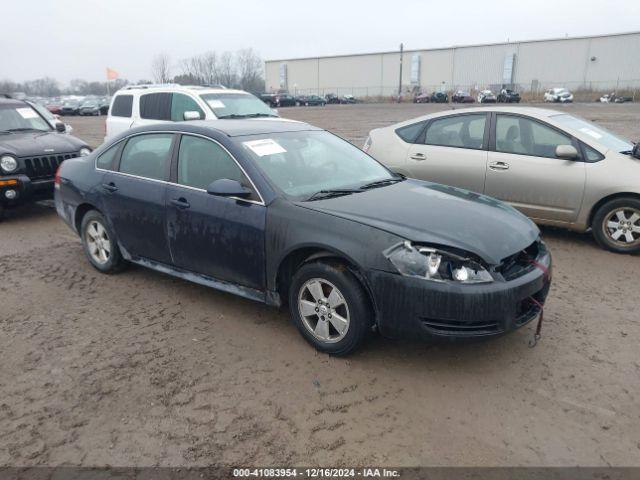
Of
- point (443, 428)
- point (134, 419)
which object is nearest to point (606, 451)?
point (443, 428)

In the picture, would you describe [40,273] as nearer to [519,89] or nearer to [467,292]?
[467,292]

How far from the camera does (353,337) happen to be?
3.53m

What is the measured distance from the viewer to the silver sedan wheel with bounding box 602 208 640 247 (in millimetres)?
5711

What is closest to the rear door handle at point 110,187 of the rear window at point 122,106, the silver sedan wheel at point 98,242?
the silver sedan wheel at point 98,242

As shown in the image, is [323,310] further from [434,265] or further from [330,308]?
[434,265]

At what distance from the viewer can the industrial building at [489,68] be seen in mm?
65375

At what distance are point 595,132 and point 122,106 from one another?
8.38 meters

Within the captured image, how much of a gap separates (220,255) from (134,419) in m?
1.47

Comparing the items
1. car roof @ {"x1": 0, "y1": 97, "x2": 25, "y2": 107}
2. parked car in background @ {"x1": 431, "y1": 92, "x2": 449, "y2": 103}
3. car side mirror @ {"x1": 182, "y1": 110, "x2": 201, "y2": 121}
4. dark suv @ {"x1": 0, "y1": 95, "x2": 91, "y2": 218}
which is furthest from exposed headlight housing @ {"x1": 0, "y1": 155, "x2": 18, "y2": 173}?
parked car in background @ {"x1": 431, "y1": 92, "x2": 449, "y2": 103}

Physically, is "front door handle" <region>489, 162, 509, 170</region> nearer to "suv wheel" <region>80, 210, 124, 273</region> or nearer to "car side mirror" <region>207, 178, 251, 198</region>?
"car side mirror" <region>207, 178, 251, 198</region>

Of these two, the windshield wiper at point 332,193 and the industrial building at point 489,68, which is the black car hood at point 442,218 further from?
the industrial building at point 489,68

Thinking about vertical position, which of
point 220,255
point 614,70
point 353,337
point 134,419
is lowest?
point 134,419

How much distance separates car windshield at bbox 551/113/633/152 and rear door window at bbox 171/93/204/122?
6.17 metres

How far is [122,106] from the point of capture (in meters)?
10.4
